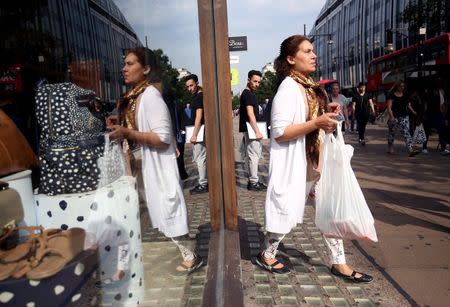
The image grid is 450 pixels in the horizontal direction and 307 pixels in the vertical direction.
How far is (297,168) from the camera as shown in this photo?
3121mm

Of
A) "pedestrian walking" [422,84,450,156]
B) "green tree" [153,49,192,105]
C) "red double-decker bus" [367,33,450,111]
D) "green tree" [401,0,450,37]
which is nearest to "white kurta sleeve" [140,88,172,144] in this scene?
"green tree" [153,49,192,105]

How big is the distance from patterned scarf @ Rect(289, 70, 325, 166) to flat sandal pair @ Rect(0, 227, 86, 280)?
6.79 ft

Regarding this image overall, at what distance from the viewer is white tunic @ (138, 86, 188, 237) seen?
1.93m

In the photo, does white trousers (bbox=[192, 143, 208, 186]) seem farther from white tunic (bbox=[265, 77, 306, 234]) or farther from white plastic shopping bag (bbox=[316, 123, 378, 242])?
white plastic shopping bag (bbox=[316, 123, 378, 242])

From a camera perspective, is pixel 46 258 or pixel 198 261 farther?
pixel 198 261

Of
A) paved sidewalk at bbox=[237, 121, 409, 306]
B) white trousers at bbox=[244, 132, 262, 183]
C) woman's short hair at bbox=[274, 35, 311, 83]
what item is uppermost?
woman's short hair at bbox=[274, 35, 311, 83]

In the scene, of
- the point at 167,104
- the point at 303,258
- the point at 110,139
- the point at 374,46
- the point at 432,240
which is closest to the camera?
the point at 110,139

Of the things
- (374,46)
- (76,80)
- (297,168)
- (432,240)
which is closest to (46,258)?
(76,80)

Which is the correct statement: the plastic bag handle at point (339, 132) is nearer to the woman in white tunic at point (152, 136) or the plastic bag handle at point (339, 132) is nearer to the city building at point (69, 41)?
the woman in white tunic at point (152, 136)

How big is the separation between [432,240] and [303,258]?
1.26 meters

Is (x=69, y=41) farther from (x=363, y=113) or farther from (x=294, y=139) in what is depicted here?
(x=363, y=113)

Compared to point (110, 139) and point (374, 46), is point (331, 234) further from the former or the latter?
point (374, 46)

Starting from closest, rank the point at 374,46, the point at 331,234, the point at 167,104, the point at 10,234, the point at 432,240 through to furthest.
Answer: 1. the point at 10,234
2. the point at 167,104
3. the point at 331,234
4. the point at 432,240
5. the point at 374,46


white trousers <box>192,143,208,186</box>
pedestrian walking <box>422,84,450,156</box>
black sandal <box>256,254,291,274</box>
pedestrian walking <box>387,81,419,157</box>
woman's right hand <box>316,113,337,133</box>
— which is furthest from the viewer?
pedestrian walking <box>422,84,450,156</box>
